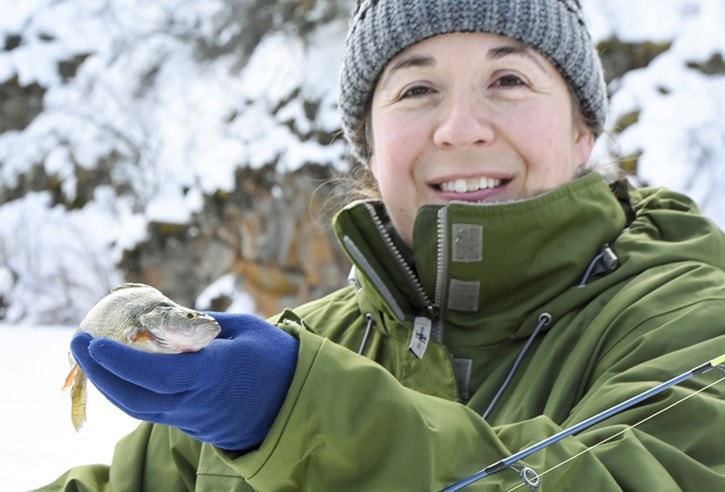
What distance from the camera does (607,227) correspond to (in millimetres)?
1843

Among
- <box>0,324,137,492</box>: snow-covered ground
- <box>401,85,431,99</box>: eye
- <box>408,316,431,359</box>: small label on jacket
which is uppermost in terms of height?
<box>401,85,431,99</box>: eye

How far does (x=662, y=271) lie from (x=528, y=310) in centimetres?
25

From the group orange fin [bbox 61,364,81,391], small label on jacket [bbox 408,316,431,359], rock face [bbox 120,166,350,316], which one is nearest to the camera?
orange fin [bbox 61,364,81,391]

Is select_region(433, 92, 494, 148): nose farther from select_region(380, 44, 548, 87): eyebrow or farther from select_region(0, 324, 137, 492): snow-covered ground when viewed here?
select_region(0, 324, 137, 492): snow-covered ground

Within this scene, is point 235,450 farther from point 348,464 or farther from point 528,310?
point 528,310

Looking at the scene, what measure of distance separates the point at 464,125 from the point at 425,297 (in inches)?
13.5

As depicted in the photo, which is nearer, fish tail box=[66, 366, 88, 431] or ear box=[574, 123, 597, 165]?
fish tail box=[66, 366, 88, 431]

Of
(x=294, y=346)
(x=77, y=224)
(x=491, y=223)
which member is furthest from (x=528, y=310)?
(x=77, y=224)

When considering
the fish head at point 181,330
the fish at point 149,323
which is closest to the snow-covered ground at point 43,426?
the fish at point 149,323

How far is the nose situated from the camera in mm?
1878

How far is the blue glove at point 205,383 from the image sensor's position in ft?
3.85

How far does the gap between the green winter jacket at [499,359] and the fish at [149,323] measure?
0.47 feet

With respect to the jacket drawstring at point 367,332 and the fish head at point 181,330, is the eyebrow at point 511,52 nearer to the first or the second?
the jacket drawstring at point 367,332

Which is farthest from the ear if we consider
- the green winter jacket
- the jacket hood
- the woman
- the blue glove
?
the blue glove
